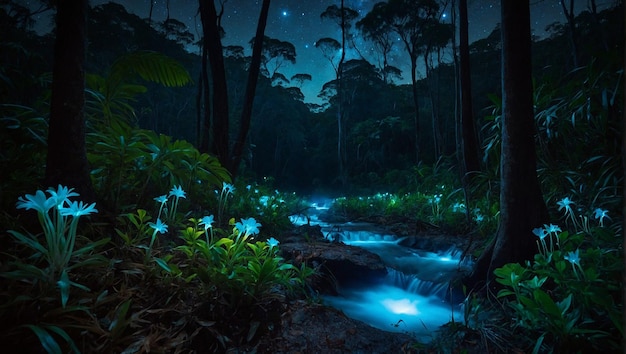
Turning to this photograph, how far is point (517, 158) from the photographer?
2.92 metres

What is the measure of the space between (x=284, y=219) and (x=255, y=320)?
3.34 metres

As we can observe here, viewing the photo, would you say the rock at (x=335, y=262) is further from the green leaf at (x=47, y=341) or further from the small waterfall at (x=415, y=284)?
the green leaf at (x=47, y=341)

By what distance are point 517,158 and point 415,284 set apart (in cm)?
241

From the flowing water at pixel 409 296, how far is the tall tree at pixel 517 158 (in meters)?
0.80

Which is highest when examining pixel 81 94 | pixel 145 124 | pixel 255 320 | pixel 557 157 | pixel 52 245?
pixel 145 124

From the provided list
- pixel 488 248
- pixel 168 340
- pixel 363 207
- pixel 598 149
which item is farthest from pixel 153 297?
pixel 363 207

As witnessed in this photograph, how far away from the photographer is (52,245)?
1.54 meters

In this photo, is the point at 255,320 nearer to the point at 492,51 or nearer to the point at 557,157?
the point at 557,157

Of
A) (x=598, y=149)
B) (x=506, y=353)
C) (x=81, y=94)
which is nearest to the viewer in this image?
(x=506, y=353)

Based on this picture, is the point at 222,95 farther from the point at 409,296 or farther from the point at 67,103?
the point at 409,296

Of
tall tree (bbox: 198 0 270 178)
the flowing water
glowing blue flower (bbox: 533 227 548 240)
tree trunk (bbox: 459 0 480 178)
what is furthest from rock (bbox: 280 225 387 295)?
tree trunk (bbox: 459 0 480 178)

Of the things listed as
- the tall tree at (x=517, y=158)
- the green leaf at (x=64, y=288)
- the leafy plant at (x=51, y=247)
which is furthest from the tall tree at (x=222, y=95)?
the tall tree at (x=517, y=158)

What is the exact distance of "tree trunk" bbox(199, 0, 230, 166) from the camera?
5602 millimetres

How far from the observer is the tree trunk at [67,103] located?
1982mm
